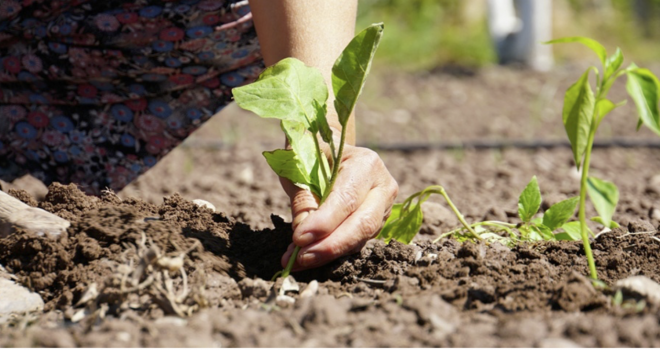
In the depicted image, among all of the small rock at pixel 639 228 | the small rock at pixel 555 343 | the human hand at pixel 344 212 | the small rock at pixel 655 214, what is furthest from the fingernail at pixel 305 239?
the small rock at pixel 655 214

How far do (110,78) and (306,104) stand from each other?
116cm

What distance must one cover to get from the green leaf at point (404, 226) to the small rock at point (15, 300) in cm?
76

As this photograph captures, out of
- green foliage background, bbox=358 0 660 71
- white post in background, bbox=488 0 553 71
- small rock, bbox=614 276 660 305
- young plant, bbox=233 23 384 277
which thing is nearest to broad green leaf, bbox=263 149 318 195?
young plant, bbox=233 23 384 277

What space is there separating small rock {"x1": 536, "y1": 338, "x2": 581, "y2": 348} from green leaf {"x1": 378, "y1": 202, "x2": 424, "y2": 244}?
0.56m

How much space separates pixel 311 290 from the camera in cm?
131

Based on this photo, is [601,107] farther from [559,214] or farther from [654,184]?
[654,184]

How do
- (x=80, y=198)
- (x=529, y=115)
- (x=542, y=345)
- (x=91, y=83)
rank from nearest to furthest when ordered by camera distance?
(x=542, y=345) < (x=80, y=198) < (x=91, y=83) < (x=529, y=115)

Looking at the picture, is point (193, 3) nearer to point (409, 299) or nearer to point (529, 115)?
point (409, 299)

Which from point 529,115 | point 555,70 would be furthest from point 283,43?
point 555,70

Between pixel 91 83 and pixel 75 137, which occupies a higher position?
pixel 91 83

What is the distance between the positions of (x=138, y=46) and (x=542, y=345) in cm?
170

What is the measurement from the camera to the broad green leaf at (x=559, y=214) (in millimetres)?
1597

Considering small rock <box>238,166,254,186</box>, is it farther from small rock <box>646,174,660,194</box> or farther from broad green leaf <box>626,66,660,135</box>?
broad green leaf <box>626,66,660,135</box>

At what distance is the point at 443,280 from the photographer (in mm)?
1318
